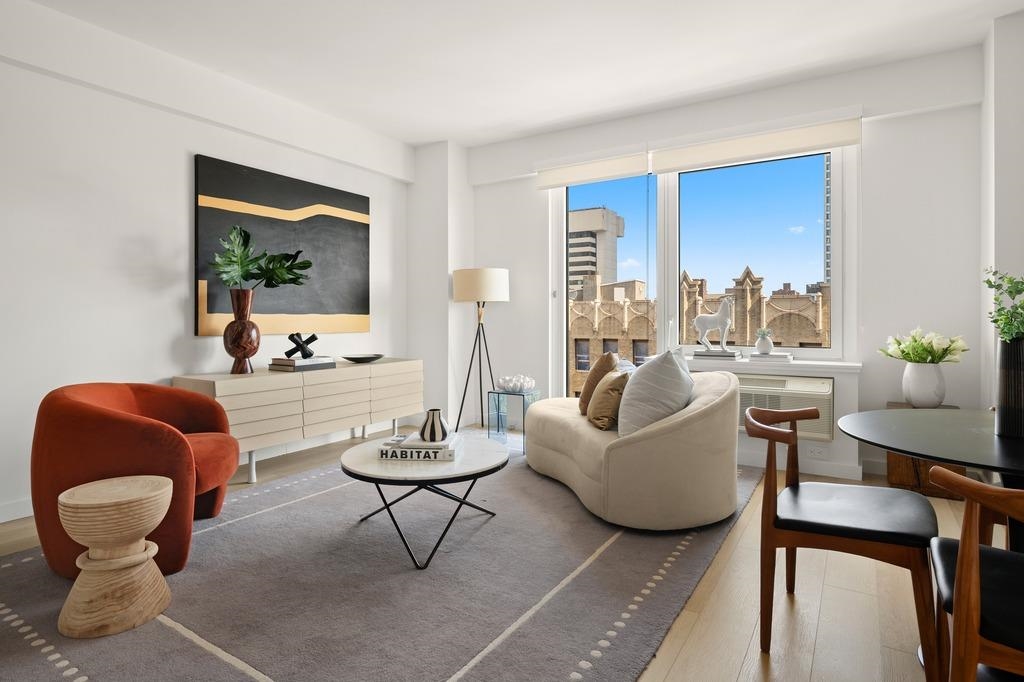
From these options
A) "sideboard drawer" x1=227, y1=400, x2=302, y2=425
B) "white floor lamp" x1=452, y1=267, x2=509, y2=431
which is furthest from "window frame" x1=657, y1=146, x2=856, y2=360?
"sideboard drawer" x1=227, y1=400, x2=302, y2=425

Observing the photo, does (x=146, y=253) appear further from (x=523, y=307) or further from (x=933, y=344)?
(x=933, y=344)

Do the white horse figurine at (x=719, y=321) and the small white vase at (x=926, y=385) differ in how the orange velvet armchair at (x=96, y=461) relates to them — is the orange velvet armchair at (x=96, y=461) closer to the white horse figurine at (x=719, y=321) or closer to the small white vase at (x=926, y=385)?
the white horse figurine at (x=719, y=321)

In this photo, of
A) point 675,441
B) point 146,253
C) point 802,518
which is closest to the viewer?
point 802,518

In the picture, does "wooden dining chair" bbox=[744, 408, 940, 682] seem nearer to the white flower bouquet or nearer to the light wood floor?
the light wood floor

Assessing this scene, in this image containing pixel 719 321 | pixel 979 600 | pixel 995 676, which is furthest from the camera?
pixel 719 321

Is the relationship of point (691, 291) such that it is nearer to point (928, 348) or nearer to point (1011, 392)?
point (928, 348)

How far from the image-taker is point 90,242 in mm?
3332

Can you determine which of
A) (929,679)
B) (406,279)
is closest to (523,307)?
(406,279)

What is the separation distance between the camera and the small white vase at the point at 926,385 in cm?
335

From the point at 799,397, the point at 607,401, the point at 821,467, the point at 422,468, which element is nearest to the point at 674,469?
the point at 607,401

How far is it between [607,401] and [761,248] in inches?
80.5

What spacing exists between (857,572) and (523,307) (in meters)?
3.52

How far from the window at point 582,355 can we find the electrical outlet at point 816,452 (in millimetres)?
→ 1934

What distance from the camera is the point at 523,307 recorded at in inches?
212
